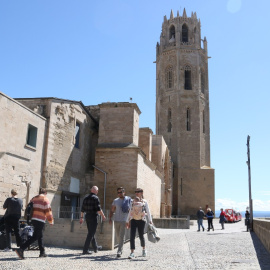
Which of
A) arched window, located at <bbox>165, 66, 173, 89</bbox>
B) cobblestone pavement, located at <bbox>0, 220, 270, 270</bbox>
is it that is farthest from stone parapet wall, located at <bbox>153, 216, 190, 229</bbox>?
arched window, located at <bbox>165, 66, 173, 89</bbox>

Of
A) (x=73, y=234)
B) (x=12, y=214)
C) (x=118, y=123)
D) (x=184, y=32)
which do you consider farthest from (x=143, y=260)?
(x=184, y=32)

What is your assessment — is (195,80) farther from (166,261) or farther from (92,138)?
(166,261)

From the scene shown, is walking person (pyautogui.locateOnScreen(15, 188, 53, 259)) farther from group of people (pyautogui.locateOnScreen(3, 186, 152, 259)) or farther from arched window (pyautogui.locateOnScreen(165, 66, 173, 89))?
arched window (pyautogui.locateOnScreen(165, 66, 173, 89))

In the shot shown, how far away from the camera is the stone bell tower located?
4700cm

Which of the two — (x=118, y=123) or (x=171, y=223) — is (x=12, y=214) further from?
(x=171, y=223)

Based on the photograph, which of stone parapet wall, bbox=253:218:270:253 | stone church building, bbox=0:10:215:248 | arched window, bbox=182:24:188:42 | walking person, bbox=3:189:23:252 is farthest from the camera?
arched window, bbox=182:24:188:42

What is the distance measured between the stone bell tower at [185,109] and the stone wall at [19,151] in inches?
1354

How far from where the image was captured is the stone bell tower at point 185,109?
47000 millimetres

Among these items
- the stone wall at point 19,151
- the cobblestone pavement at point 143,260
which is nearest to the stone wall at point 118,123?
the stone wall at point 19,151

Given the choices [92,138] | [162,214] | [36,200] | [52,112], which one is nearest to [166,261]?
[36,200]

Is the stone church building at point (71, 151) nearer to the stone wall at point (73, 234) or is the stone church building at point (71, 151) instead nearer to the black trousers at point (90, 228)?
the stone wall at point (73, 234)

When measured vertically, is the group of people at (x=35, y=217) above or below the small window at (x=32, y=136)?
below

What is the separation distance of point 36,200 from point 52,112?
9048mm

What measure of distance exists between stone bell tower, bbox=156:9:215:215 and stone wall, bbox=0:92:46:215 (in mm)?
34382
